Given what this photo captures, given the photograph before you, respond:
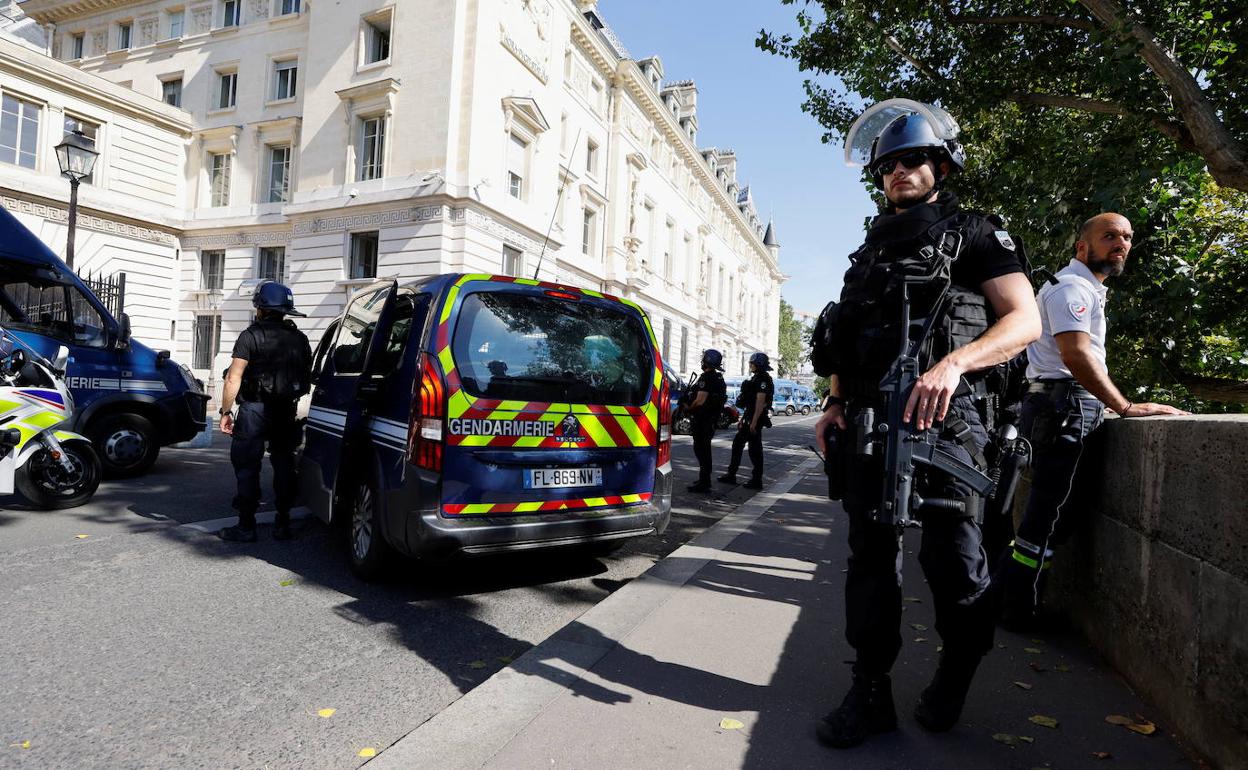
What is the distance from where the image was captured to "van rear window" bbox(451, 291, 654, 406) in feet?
12.3

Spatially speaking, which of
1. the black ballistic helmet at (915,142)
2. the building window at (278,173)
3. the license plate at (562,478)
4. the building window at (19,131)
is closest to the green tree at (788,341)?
the building window at (278,173)

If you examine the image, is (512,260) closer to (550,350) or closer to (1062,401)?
(550,350)

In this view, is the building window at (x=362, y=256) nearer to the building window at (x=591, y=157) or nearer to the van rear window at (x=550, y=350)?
the building window at (x=591, y=157)

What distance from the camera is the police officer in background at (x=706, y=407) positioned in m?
8.58

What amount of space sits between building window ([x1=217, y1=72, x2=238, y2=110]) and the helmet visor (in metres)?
28.2

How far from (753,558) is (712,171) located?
147 feet

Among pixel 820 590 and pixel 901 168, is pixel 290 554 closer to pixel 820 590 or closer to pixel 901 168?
pixel 820 590

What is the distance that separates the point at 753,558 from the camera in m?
4.72

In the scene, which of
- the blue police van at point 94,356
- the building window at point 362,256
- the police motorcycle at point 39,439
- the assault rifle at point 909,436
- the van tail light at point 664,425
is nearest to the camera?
the assault rifle at point 909,436

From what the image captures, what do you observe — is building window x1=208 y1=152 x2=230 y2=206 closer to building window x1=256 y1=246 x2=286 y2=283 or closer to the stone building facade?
the stone building facade

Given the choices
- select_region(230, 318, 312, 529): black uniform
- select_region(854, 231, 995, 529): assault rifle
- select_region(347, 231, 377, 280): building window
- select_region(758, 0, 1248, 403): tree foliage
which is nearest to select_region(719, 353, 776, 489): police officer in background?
select_region(758, 0, 1248, 403): tree foliage

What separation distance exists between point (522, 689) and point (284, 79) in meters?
Result: 27.3

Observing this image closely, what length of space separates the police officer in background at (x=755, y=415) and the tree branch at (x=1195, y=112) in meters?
4.70

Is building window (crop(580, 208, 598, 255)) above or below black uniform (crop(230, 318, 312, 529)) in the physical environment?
above
